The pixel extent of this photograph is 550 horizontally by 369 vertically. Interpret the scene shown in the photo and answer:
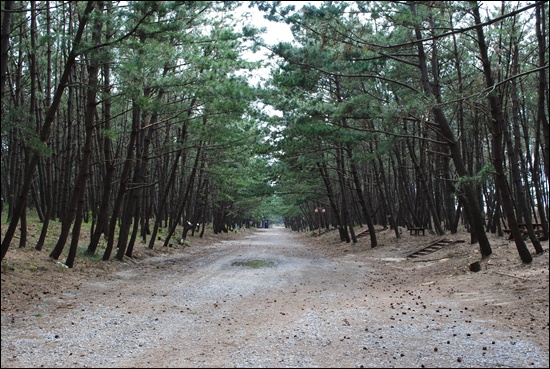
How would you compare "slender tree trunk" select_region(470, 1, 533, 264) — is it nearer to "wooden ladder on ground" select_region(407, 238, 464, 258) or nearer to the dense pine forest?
the dense pine forest

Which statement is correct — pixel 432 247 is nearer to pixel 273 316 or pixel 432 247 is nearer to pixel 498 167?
pixel 498 167

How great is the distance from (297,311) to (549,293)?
4.31 metres

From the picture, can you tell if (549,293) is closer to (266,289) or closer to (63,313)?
(266,289)

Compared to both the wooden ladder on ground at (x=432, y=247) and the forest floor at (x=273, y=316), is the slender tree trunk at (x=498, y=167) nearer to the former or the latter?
the forest floor at (x=273, y=316)

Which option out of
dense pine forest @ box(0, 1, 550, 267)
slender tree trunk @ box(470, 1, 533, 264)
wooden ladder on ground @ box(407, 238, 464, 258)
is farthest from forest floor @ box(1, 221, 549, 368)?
wooden ladder on ground @ box(407, 238, 464, 258)

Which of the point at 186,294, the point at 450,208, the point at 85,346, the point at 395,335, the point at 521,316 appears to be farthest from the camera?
the point at 450,208

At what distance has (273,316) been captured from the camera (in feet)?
22.3

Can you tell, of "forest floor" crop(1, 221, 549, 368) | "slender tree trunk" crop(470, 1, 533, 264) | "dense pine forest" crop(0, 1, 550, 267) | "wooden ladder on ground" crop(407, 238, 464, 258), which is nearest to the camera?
"forest floor" crop(1, 221, 549, 368)

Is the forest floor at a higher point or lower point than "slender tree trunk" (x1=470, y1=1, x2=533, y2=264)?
lower

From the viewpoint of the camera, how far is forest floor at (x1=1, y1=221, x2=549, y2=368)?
15.3 feet

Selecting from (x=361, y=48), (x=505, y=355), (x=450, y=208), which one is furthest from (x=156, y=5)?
(x=450, y=208)

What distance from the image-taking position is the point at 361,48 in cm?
978

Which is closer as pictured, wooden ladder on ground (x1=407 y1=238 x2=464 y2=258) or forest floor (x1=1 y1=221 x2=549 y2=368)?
forest floor (x1=1 y1=221 x2=549 y2=368)

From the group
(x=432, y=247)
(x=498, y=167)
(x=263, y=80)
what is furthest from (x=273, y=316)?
(x=432, y=247)
